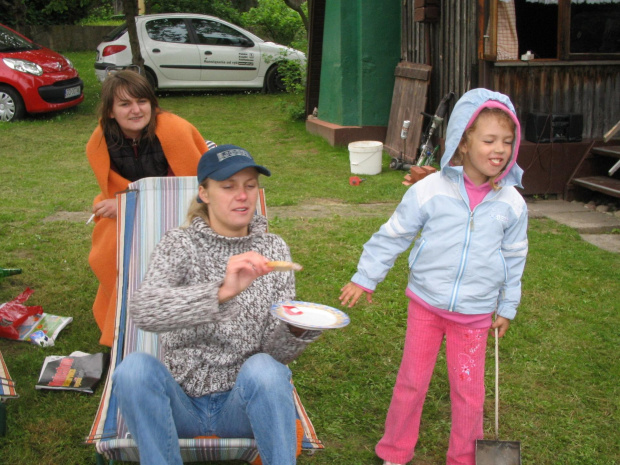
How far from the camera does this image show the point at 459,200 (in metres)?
2.61

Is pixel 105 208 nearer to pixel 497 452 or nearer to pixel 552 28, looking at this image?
pixel 497 452

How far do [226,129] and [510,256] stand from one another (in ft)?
30.9

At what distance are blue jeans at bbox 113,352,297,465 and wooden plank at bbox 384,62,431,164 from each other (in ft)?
22.0

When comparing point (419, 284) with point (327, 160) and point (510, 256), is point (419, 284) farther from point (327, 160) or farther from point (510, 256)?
point (327, 160)

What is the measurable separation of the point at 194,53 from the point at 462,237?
41.6 ft

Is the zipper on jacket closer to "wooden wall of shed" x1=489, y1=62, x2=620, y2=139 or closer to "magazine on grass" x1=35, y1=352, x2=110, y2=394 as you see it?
"magazine on grass" x1=35, y1=352, x2=110, y2=394

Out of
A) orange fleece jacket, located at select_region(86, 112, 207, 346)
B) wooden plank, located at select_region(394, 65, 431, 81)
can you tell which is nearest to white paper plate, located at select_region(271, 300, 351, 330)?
orange fleece jacket, located at select_region(86, 112, 207, 346)

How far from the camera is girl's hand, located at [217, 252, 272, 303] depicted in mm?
2127

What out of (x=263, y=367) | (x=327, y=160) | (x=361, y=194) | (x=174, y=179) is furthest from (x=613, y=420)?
(x=327, y=160)

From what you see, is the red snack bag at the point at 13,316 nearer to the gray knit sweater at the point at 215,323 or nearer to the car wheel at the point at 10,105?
the gray knit sweater at the point at 215,323

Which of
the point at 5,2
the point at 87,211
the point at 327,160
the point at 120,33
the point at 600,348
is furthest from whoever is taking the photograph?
the point at 5,2

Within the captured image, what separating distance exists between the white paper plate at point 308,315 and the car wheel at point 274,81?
13206mm

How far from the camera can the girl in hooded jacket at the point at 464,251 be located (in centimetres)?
258

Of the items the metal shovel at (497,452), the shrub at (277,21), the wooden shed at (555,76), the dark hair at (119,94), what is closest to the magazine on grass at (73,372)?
the dark hair at (119,94)
